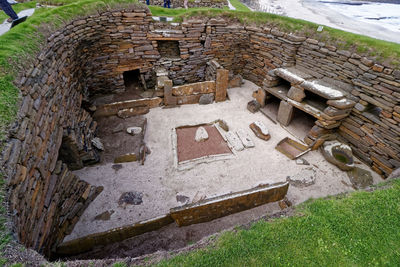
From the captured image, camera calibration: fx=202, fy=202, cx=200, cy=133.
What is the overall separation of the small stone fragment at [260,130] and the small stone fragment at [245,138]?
38 centimetres

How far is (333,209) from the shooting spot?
358 centimetres

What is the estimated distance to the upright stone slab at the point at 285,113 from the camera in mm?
8175

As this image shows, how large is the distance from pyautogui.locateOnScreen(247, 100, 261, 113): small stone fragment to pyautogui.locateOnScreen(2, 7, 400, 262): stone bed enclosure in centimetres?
66

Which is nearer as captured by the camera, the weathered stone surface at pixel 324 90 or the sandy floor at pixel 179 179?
the sandy floor at pixel 179 179

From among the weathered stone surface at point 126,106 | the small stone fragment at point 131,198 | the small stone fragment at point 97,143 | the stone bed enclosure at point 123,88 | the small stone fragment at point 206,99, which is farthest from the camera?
the small stone fragment at point 206,99

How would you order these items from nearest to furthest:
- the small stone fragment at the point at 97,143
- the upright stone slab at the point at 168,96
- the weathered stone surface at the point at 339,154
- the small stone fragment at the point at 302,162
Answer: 1. the weathered stone surface at the point at 339,154
2. the small stone fragment at the point at 302,162
3. the small stone fragment at the point at 97,143
4. the upright stone slab at the point at 168,96

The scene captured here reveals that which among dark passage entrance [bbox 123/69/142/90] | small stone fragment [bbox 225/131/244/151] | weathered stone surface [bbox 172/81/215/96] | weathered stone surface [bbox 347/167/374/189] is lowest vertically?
weathered stone surface [bbox 347/167/374/189]

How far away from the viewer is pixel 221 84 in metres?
9.54

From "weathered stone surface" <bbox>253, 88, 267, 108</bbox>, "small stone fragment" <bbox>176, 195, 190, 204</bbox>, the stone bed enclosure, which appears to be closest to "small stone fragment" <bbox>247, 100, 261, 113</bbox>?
"weathered stone surface" <bbox>253, 88, 267, 108</bbox>

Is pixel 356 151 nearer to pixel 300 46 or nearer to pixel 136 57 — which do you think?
pixel 300 46

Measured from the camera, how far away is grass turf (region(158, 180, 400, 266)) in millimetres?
2865

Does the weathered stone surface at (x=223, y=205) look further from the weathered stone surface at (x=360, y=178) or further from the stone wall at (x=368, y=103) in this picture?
the stone wall at (x=368, y=103)

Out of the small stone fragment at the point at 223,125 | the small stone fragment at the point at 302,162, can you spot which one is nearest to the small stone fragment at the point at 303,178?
the small stone fragment at the point at 302,162

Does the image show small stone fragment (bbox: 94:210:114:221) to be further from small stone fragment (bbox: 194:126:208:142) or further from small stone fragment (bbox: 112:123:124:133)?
small stone fragment (bbox: 194:126:208:142)
